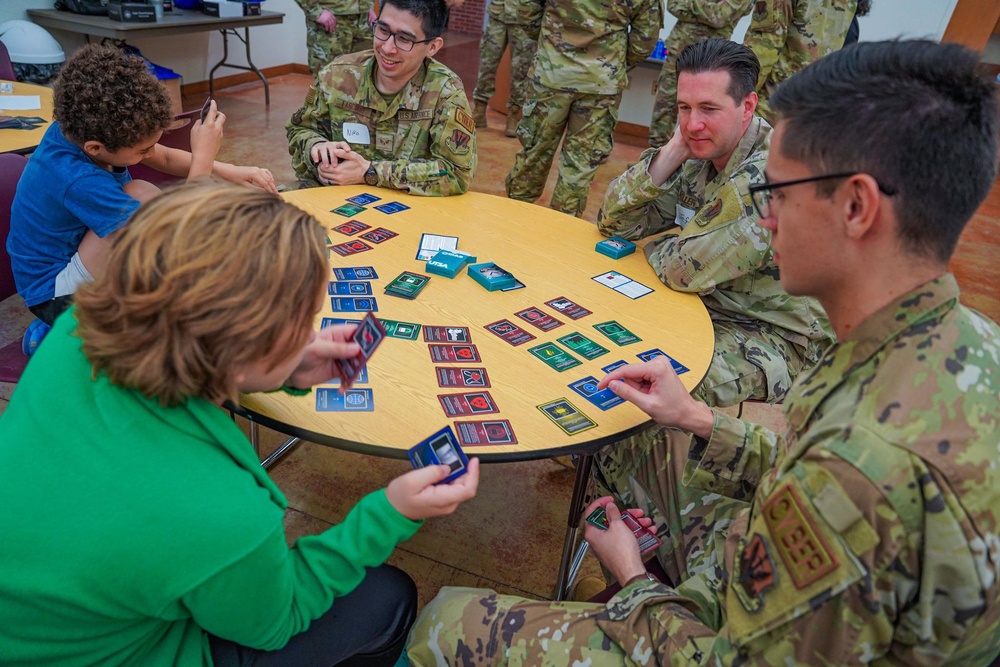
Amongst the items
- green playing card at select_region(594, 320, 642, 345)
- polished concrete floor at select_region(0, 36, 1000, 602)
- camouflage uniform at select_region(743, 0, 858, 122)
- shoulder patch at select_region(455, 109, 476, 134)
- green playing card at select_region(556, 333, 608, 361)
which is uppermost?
camouflage uniform at select_region(743, 0, 858, 122)

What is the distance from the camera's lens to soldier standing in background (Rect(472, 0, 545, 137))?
224 inches

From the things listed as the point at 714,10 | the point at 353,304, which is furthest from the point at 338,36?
the point at 353,304

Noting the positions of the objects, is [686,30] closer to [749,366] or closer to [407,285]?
[749,366]

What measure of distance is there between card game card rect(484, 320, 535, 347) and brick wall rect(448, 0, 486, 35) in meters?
11.4

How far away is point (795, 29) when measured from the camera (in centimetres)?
390

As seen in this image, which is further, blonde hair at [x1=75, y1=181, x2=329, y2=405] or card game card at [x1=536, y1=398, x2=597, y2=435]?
card game card at [x1=536, y1=398, x2=597, y2=435]

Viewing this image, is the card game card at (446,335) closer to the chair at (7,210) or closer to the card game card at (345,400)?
the card game card at (345,400)

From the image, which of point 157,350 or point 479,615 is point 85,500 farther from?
point 479,615

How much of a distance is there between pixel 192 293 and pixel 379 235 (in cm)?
126

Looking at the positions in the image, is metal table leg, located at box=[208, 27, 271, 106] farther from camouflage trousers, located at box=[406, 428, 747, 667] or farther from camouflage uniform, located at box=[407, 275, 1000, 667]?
camouflage uniform, located at box=[407, 275, 1000, 667]

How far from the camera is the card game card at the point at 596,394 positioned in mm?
1379

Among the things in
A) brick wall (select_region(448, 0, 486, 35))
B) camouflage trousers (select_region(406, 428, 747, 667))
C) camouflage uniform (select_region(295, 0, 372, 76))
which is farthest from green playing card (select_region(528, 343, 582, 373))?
brick wall (select_region(448, 0, 486, 35))

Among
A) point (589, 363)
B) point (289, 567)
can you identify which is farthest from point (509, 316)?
point (289, 567)

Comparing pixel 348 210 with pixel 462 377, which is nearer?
pixel 462 377
